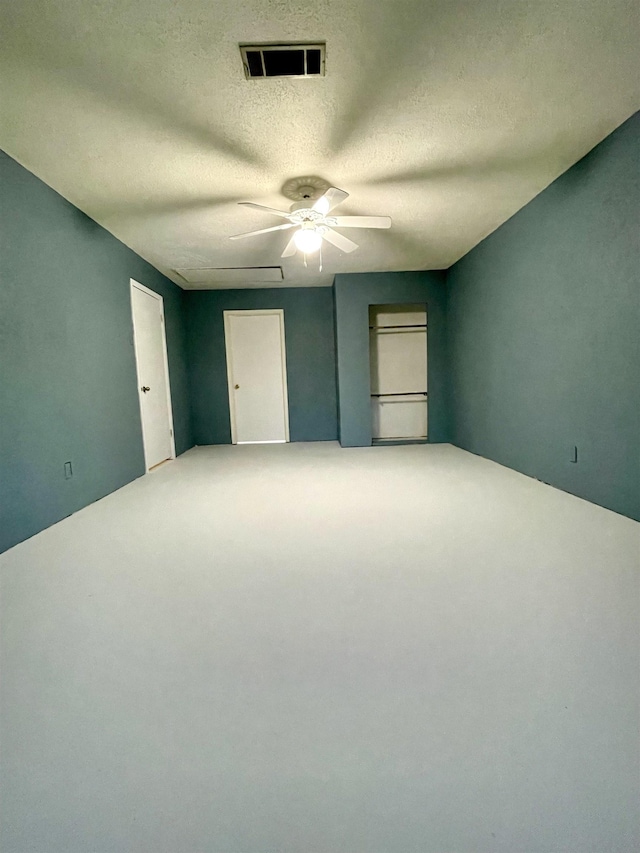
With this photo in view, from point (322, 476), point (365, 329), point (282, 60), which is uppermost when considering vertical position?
point (282, 60)

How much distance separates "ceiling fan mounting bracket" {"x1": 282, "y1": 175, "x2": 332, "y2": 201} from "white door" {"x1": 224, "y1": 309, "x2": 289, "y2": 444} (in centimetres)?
301

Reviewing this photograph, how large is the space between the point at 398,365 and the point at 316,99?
160 inches

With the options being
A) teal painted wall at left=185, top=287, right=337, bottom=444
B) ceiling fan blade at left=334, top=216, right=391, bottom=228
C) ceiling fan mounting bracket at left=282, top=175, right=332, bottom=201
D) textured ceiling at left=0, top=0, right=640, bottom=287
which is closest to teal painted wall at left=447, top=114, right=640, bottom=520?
textured ceiling at left=0, top=0, right=640, bottom=287

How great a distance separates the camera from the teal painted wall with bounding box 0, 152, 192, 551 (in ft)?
7.54

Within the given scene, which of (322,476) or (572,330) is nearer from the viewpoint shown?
(572,330)

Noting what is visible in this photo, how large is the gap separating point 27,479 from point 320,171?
2.80 meters

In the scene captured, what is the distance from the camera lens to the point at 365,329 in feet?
17.2

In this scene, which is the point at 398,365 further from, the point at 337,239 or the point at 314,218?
the point at 314,218

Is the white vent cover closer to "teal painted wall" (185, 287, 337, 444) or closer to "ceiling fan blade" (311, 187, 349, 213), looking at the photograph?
"teal painted wall" (185, 287, 337, 444)

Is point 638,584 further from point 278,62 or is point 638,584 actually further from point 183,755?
point 278,62

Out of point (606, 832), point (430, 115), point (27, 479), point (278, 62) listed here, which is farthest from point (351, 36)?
point (27, 479)

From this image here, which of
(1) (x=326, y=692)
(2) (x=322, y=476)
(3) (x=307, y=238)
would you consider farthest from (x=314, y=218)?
(1) (x=326, y=692)

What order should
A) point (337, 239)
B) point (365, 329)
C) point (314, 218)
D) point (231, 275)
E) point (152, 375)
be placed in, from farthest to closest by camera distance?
point (365, 329) → point (231, 275) → point (152, 375) → point (337, 239) → point (314, 218)

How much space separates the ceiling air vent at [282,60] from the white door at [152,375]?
2.81 meters
